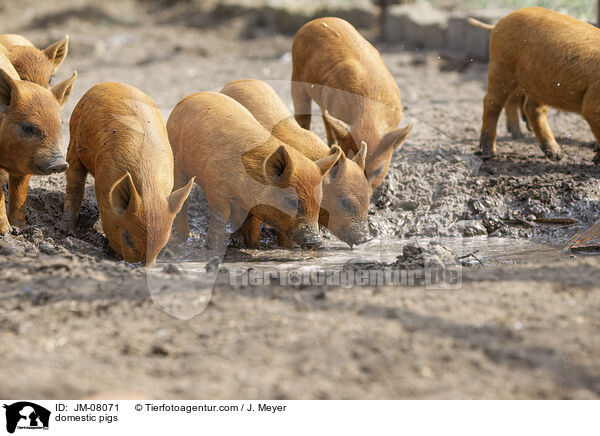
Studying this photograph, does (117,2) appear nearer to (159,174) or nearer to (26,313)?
(159,174)

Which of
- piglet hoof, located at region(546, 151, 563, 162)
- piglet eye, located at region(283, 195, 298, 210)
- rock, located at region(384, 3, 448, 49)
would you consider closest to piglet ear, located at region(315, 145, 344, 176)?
piglet eye, located at region(283, 195, 298, 210)

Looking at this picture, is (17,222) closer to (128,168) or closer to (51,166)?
(51,166)

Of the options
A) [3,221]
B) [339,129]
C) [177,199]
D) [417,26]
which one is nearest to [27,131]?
[3,221]

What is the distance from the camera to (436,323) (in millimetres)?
3273

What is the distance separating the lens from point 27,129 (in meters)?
4.67

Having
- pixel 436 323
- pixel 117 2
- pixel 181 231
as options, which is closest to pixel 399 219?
pixel 181 231

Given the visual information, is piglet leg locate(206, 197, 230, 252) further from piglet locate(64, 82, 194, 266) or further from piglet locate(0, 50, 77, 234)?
piglet locate(0, 50, 77, 234)

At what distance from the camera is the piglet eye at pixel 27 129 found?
466 cm

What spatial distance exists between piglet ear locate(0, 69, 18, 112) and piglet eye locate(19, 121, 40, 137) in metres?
0.17

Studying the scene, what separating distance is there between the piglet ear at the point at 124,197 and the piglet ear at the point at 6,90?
996 mm

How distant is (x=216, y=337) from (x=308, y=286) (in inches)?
30.4
